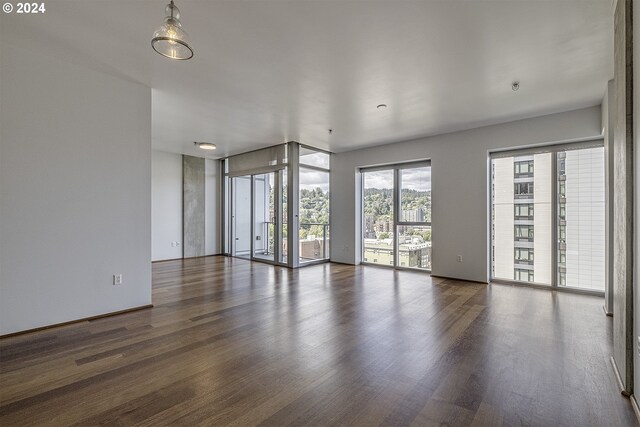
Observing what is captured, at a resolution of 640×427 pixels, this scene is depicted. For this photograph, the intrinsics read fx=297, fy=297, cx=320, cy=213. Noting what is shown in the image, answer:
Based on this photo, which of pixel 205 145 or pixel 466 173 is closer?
pixel 466 173

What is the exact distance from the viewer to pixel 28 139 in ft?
9.60

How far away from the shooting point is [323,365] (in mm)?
2387

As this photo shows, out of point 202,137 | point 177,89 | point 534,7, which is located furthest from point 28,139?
point 534,7

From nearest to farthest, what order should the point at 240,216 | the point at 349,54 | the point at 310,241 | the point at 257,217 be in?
1. the point at 349,54
2. the point at 310,241
3. the point at 257,217
4. the point at 240,216

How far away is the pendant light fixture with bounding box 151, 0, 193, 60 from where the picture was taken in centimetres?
191

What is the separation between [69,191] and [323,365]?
316 centimetres

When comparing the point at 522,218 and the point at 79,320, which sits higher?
the point at 522,218

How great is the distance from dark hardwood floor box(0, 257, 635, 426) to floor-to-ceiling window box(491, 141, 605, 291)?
67 centimetres

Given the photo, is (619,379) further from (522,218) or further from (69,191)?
(69,191)

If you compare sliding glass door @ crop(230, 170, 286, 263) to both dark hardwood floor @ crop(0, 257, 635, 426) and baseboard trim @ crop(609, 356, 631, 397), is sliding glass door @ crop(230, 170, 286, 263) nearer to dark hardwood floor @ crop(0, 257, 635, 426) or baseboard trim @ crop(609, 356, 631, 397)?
dark hardwood floor @ crop(0, 257, 635, 426)

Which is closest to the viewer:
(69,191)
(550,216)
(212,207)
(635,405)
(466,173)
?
(635,405)

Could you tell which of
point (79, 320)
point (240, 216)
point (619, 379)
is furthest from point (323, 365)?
point (240, 216)

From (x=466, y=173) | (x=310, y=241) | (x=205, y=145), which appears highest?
(x=205, y=145)

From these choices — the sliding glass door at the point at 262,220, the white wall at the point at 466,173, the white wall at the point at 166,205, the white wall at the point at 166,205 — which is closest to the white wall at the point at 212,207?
the white wall at the point at 166,205
